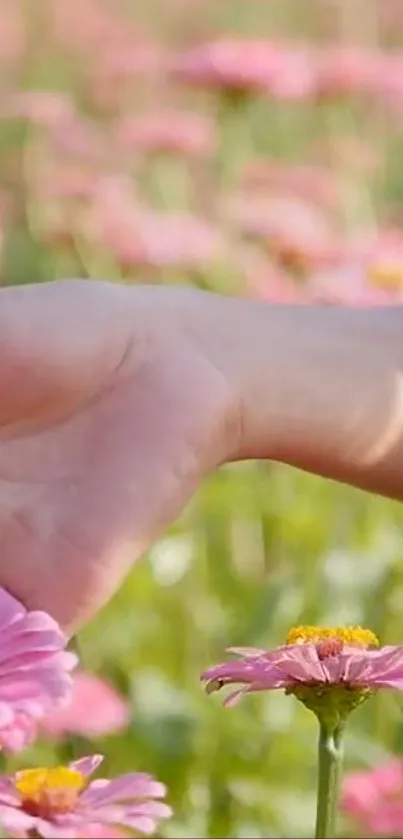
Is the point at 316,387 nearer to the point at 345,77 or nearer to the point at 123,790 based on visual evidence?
the point at 123,790

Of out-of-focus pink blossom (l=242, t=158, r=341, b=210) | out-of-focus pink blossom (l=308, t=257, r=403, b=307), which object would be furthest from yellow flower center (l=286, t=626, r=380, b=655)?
out-of-focus pink blossom (l=242, t=158, r=341, b=210)

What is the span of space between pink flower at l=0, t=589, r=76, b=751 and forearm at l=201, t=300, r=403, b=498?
19cm

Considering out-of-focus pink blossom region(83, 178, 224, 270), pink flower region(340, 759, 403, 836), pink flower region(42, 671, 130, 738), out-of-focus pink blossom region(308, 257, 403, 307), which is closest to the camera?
pink flower region(340, 759, 403, 836)

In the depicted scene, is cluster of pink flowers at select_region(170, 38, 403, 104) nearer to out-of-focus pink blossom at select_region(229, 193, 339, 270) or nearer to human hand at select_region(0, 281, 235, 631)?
out-of-focus pink blossom at select_region(229, 193, 339, 270)

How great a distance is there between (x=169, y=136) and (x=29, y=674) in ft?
3.44

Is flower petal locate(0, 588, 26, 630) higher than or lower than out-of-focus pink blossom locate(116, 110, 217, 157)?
lower

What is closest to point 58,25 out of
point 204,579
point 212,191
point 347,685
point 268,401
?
point 212,191

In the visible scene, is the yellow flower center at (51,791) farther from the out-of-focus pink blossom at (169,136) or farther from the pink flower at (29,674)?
the out-of-focus pink blossom at (169,136)

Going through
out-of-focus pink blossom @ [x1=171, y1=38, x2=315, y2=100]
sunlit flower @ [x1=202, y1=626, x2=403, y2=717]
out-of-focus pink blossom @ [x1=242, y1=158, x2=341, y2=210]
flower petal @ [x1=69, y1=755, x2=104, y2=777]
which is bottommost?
flower petal @ [x1=69, y1=755, x2=104, y2=777]

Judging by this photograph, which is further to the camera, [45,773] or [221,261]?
[221,261]

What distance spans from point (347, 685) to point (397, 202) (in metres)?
1.40

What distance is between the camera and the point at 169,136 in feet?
4.74

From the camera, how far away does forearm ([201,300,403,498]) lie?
0.64 meters

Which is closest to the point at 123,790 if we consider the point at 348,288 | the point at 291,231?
the point at 348,288
